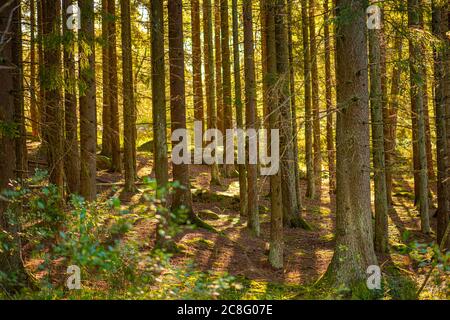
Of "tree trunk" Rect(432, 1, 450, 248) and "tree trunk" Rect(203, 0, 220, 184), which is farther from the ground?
"tree trunk" Rect(203, 0, 220, 184)

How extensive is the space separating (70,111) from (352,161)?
6.16 m

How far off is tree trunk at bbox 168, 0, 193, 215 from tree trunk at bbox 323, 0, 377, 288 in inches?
206

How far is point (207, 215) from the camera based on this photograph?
1803 centimetres

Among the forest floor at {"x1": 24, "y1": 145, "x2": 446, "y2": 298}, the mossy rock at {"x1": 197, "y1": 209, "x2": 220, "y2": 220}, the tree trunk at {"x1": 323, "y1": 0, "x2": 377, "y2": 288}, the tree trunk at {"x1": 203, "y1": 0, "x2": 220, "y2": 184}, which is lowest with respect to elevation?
the forest floor at {"x1": 24, "y1": 145, "x2": 446, "y2": 298}

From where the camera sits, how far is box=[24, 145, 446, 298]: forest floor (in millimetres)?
11984

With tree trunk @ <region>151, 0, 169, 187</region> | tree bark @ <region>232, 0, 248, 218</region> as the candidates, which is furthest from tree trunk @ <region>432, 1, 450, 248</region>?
tree trunk @ <region>151, 0, 169, 187</region>

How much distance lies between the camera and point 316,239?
16.7 metres

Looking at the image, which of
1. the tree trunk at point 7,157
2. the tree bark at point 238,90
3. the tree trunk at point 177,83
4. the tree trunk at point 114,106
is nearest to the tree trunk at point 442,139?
the tree bark at point 238,90

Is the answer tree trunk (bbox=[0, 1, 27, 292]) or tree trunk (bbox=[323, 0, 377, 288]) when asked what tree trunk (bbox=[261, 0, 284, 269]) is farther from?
tree trunk (bbox=[0, 1, 27, 292])

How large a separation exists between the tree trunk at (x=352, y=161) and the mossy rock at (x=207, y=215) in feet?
27.3

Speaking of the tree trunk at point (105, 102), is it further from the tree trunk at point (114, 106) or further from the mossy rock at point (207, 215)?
the mossy rock at point (207, 215)

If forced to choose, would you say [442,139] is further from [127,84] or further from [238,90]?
[127,84]

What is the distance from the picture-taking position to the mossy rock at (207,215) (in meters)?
17.8
